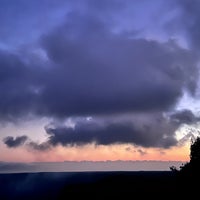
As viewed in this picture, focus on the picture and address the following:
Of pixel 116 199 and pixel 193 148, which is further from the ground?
pixel 193 148

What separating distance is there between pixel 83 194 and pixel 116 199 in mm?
10630

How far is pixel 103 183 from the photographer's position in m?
103

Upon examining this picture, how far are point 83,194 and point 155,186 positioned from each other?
604 inches

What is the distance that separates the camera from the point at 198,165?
271 feet

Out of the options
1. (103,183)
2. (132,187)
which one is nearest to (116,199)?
(132,187)

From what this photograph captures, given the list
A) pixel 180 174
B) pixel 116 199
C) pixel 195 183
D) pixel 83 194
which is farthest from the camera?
pixel 83 194

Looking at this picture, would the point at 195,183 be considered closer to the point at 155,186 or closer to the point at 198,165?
the point at 198,165

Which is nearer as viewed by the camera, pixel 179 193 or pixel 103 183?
pixel 179 193

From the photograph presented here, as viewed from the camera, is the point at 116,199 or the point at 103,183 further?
the point at 103,183

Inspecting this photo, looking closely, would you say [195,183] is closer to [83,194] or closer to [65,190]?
[83,194]

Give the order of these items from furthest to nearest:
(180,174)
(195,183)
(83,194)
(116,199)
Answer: (83,194) → (116,199) → (180,174) → (195,183)

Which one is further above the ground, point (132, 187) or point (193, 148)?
point (193, 148)

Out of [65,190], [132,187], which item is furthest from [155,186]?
[65,190]

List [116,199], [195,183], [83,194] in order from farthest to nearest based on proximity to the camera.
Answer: [83,194] → [116,199] → [195,183]
